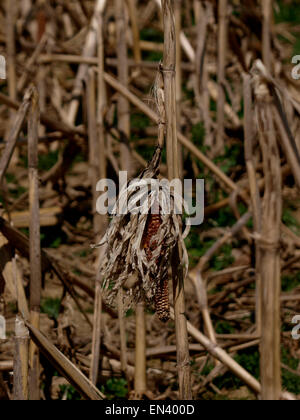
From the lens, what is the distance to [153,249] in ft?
4.34

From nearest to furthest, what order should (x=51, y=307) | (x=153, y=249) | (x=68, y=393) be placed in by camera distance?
(x=153, y=249) → (x=68, y=393) → (x=51, y=307)

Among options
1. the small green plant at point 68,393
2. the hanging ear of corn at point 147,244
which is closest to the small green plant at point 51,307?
the small green plant at point 68,393

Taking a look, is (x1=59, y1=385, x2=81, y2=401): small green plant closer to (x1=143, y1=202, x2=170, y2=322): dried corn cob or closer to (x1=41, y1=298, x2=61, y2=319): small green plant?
(x1=41, y1=298, x2=61, y2=319): small green plant

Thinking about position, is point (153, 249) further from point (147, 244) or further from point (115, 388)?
point (115, 388)

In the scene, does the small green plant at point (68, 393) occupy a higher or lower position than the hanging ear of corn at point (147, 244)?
lower

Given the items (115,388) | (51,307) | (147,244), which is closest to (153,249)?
(147,244)

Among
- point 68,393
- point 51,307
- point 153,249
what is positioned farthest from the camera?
point 51,307

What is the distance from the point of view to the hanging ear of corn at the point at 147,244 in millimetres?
1298

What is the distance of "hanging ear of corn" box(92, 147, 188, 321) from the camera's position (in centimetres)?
130

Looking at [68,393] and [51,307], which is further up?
[51,307]

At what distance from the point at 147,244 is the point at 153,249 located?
0.02 m

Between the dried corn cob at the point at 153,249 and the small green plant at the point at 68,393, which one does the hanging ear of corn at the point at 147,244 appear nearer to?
the dried corn cob at the point at 153,249

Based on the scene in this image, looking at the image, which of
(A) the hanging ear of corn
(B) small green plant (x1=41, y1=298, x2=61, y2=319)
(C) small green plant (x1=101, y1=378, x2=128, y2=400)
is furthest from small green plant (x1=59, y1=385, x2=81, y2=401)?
(A) the hanging ear of corn
